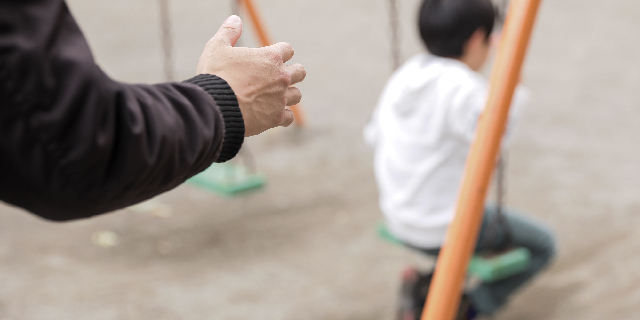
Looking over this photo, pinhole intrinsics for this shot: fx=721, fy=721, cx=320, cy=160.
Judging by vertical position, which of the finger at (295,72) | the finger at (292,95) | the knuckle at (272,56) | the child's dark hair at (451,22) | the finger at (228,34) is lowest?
the child's dark hair at (451,22)

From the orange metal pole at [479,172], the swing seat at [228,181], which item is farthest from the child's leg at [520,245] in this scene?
the swing seat at [228,181]

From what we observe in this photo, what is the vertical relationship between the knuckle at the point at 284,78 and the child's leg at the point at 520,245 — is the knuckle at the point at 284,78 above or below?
above

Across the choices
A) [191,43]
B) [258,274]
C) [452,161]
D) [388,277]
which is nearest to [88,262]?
[258,274]

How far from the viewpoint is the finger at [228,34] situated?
95 centimetres

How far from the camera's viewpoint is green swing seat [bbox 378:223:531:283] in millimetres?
2100

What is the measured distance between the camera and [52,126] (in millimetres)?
706

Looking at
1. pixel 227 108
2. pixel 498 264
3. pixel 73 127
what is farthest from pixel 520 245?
pixel 73 127

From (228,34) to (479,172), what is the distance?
0.78 meters

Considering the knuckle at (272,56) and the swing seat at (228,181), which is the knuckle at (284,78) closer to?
the knuckle at (272,56)

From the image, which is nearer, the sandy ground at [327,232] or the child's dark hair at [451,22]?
the child's dark hair at [451,22]

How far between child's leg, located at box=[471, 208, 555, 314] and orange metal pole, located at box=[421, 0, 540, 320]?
2.47 feet

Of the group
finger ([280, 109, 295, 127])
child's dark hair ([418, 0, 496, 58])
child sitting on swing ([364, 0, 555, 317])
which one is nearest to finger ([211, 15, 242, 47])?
finger ([280, 109, 295, 127])

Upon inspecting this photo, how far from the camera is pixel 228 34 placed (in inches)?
38.1

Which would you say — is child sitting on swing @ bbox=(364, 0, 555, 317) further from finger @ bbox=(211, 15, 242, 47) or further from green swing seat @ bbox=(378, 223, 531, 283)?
finger @ bbox=(211, 15, 242, 47)
